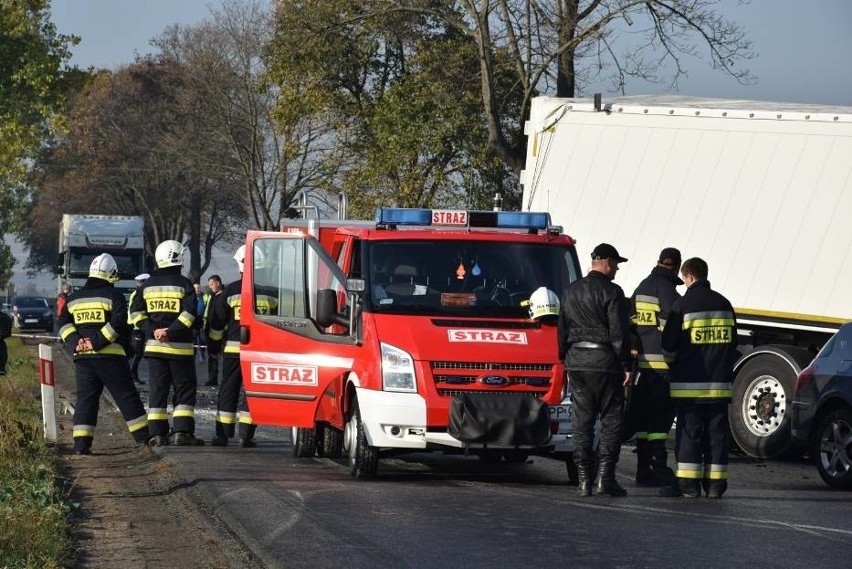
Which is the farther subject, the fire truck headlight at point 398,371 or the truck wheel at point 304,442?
the truck wheel at point 304,442

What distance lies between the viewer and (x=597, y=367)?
10969mm

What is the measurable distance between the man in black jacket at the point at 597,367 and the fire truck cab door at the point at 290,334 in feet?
6.59

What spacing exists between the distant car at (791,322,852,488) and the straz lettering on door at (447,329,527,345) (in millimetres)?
2989

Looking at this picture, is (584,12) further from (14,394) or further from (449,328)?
(449,328)

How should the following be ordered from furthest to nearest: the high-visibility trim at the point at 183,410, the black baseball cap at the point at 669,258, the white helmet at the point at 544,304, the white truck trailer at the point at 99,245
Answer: the white truck trailer at the point at 99,245 < the high-visibility trim at the point at 183,410 < the black baseball cap at the point at 669,258 < the white helmet at the point at 544,304

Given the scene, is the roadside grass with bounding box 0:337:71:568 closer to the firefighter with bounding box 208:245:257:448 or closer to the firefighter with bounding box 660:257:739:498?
the firefighter with bounding box 208:245:257:448

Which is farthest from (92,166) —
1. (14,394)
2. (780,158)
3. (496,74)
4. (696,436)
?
(696,436)

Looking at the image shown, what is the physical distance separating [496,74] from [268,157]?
23304 mm

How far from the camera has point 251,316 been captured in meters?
13.4

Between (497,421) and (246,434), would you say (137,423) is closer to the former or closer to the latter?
(246,434)

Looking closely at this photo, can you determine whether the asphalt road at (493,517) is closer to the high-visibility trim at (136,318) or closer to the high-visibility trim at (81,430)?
the high-visibility trim at (81,430)

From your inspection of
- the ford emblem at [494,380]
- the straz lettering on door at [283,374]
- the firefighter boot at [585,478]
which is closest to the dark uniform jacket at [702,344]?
the firefighter boot at [585,478]

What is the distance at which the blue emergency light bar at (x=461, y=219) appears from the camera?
12.7 metres

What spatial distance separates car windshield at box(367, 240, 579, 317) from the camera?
12.0 m
